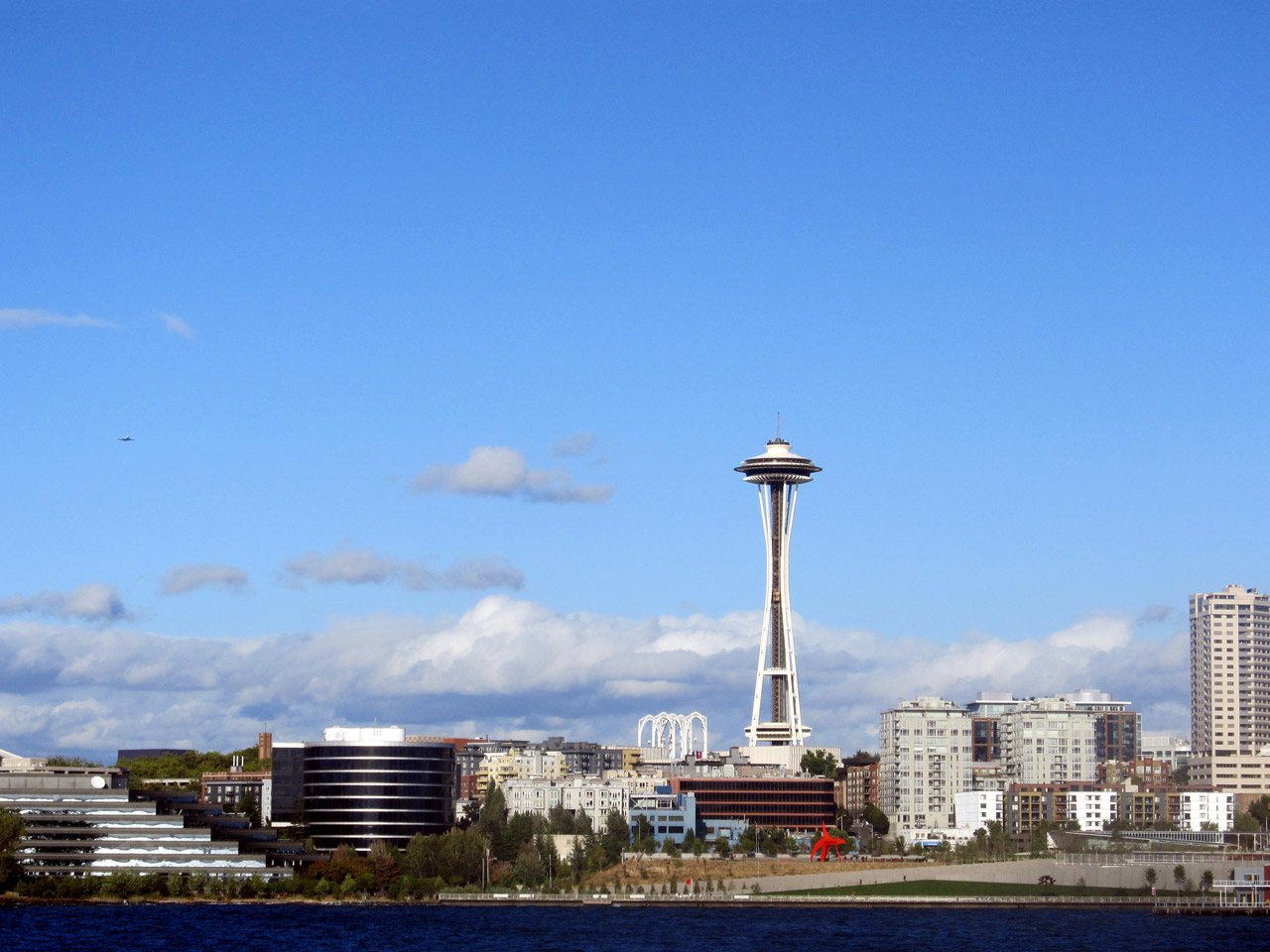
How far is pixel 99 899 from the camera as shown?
181m

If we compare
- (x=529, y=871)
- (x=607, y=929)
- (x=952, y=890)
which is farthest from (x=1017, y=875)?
(x=607, y=929)

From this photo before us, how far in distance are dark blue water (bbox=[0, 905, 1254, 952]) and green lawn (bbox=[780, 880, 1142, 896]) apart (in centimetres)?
726

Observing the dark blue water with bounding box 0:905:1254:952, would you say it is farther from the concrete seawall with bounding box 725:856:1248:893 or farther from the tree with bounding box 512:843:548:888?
the tree with bounding box 512:843:548:888

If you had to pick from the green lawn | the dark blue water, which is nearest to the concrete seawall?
A: the green lawn

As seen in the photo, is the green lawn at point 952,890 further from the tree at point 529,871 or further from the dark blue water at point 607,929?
the tree at point 529,871

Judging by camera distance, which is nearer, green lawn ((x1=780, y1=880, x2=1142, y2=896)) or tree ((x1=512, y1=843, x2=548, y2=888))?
green lawn ((x1=780, y1=880, x2=1142, y2=896))

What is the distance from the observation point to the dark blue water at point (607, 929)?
13812 centimetres

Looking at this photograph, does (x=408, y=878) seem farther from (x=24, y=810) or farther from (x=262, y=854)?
(x=24, y=810)

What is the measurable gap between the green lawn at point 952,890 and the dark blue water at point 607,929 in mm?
7258

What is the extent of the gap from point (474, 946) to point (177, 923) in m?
32.7

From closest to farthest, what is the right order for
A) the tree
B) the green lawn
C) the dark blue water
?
the dark blue water → the green lawn → the tree

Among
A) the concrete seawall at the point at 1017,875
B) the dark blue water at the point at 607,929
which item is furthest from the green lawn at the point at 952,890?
the dark blue water at the point at 607,929

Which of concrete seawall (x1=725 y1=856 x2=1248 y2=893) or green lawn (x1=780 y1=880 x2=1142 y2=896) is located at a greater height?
concrete seawall (x1=725 y1=856 x2=1248 y2=893)

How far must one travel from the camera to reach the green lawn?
7608 inches
